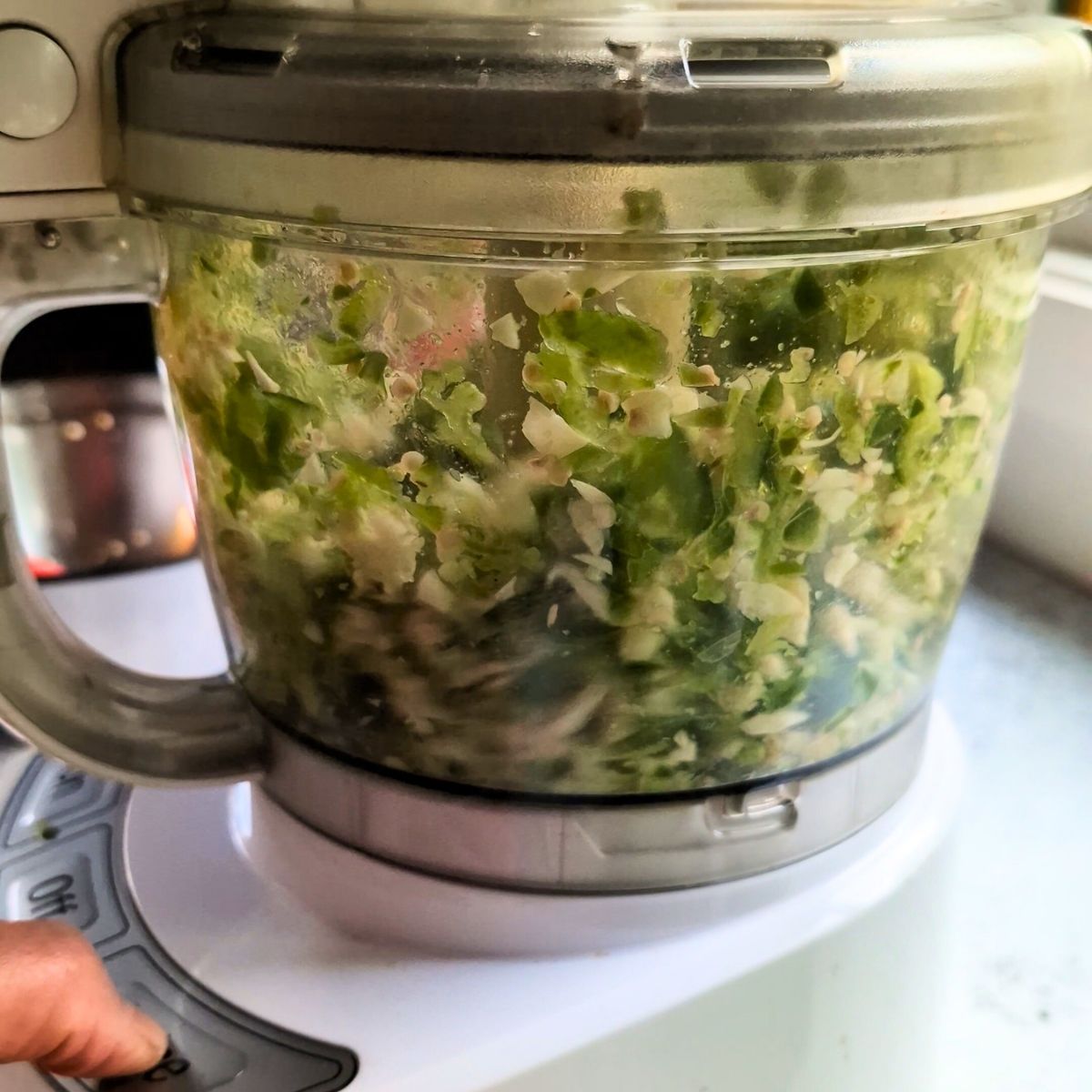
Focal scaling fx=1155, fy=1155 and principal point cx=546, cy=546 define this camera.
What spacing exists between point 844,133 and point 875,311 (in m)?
0.07

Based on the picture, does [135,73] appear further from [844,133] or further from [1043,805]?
[1043,805]

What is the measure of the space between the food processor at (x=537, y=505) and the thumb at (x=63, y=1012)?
2 cm

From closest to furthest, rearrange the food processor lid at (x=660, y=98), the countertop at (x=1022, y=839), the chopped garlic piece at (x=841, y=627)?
the food processor lid at (x=660, y=98)
the chopped garlic piece at (x=841, y=627)
the countertop at (x=1022, y=839)

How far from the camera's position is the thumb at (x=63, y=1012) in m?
0.34

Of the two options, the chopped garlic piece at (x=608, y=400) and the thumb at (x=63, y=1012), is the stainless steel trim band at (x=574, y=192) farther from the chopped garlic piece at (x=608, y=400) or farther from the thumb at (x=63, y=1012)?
the thumb at (x=63, y=1012)

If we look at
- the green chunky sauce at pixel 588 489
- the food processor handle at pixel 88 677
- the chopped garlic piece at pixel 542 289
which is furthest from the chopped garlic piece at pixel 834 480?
the food processor handle at pixel 88 677

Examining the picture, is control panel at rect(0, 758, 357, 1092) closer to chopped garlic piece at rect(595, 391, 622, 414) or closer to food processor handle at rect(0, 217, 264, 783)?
food processor handle at rect(0, 217, 264, 783)

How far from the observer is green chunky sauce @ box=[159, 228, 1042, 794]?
34 cm

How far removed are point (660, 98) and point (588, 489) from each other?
0.38ft

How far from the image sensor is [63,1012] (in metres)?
0.34

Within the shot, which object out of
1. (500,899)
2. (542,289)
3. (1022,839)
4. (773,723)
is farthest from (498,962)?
(1022,839)

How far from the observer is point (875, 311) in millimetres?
354

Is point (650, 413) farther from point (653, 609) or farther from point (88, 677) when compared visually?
point (88, 677)

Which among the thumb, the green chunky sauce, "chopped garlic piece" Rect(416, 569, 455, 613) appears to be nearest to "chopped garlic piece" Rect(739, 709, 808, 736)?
the green chunky sauce
